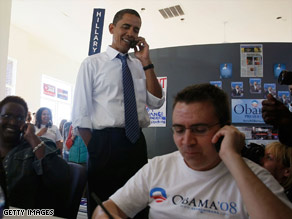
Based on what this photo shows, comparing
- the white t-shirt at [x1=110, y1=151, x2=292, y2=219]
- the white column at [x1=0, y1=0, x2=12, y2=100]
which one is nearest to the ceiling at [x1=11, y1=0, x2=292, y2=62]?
the white column at [x1=0, y1=0, x2=12, y2=100]

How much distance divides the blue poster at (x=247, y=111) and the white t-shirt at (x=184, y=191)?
79.0 inches

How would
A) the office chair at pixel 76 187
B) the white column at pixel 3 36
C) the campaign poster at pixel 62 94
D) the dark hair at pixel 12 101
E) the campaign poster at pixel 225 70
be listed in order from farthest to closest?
the campaign poster at pixel 62 94 → the white column at pixel 3 36 → the campaign poster at pixel 225 70 → the dark hair at pixel 12 101 → the office chair at pixel 76 187

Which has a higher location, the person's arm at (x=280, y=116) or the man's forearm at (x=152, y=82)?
the man's forearm at (x=152, y=82)

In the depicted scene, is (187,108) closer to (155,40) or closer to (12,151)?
(12,151)

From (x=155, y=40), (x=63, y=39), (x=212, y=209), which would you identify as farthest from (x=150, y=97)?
(x=63, y=39)

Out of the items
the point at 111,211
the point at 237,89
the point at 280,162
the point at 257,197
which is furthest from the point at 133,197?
the point at 237,89

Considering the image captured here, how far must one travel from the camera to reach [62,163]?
54.3 inches

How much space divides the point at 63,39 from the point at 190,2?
4.33 metres

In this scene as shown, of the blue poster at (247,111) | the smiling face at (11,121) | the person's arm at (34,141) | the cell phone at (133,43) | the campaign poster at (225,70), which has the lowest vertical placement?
the person's arm at (34,141)

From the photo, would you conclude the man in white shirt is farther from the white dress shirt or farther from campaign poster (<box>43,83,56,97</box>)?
campaign poster (<box>43,83,56,97</box>)

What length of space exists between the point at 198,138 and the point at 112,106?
2.68 feet

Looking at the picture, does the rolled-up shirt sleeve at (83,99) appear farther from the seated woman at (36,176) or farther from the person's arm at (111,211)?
the person's arm at (111,211)

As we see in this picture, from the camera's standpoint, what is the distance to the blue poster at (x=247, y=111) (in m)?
2.87

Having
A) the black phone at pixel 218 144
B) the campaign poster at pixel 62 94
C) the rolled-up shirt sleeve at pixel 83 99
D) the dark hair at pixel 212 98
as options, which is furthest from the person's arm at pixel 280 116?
the campaign poster at pixel 62 94
